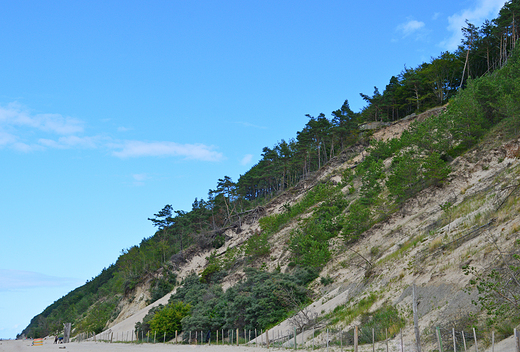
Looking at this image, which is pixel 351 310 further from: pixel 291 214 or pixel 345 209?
pixel 291 214

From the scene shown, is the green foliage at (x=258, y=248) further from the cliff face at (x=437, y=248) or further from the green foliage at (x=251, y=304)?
the green foliage at (x=251, y=304)

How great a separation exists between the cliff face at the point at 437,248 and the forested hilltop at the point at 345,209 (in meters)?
0.28

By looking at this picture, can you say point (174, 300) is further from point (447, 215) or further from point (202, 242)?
point (447, 215)

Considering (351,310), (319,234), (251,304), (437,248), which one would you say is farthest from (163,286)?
(437,248)

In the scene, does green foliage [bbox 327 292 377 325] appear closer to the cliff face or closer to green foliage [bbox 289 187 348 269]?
the cliff face

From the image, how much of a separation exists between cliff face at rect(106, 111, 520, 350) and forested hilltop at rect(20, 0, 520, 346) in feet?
0.91

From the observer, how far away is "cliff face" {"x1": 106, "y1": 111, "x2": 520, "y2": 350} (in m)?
19.8

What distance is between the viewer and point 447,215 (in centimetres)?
2972

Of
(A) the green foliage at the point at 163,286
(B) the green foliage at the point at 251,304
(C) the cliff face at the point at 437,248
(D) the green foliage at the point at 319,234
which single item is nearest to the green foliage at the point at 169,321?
(B) the green foliage at the point at 251,304

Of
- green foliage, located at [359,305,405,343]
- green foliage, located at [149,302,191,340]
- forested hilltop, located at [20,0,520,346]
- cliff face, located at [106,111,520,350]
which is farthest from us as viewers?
green foliage, located at [149,302,191,340]

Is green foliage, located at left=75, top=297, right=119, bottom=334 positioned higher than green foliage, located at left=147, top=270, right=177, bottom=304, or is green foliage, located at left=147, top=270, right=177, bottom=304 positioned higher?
green foliage, located at left=147, top=270, right=177, bottom=304

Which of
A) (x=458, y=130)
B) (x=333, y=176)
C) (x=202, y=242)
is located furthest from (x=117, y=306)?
(x=458, y=130)

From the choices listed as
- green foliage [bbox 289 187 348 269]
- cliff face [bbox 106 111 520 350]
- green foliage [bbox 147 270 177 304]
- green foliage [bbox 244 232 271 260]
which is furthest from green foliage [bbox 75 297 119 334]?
green foliage [bbox 289 187 348 269]

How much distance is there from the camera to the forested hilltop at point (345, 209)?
119 ft
